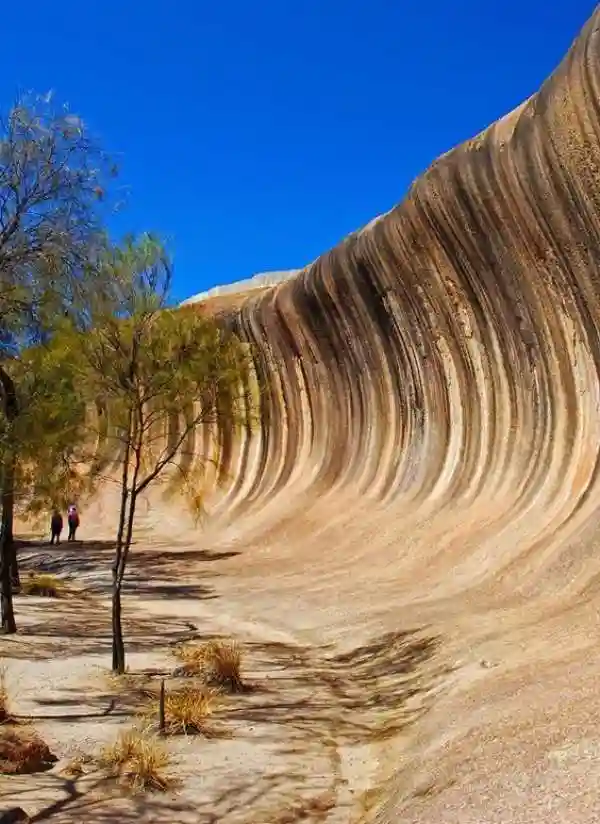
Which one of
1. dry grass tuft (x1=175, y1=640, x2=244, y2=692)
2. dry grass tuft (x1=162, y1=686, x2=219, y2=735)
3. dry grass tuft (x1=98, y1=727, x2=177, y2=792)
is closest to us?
dry grass tuft (x1=98, y1=727, x2=177, y2=792)

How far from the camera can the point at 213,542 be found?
79.2 feet

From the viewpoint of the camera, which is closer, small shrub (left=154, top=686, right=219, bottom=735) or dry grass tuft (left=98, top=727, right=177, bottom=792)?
dry grass tuft (left=98, top=727, right=177, bottom=792)

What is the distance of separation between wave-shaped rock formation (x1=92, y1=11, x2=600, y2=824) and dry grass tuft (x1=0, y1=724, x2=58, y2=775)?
238cm

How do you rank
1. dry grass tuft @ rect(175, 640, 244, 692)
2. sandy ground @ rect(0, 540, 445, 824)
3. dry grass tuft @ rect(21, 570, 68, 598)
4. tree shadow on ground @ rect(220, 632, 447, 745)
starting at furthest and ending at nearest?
dry grass tuft @ rect(21, 570, 68, 598), dry grass tuft @ rect(175, 640, 244, 692), tree shadow on ground @ rect(220, 632, 447, 745), sandy ground @ rect(0, 540, 445, 824)

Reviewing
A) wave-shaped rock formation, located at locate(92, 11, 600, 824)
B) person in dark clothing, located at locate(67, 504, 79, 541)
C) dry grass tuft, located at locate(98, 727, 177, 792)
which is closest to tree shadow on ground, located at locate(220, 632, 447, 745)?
wave-shaped rock formation, located at locate(92, 11, 600, 824)

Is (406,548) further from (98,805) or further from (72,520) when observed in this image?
(72,520)

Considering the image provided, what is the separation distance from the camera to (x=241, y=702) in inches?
336

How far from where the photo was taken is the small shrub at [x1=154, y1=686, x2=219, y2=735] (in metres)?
7.39

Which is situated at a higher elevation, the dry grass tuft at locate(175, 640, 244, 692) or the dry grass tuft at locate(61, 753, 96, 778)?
the dry grass tuft at locate(175, 640, 244, 692)

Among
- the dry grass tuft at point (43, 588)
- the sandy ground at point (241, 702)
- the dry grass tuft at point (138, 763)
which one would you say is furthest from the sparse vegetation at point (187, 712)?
the dry grass tuft at point (43, 588)

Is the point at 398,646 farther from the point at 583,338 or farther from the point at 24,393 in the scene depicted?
the point at 583,338

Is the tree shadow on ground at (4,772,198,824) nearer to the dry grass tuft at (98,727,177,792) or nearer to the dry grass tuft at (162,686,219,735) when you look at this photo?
the dry grass tuft at (98,727,177,792)

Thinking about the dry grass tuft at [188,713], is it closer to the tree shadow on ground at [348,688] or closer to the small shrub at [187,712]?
the small shrub at [187,712]

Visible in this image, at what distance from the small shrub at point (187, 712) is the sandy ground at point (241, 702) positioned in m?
0.16
